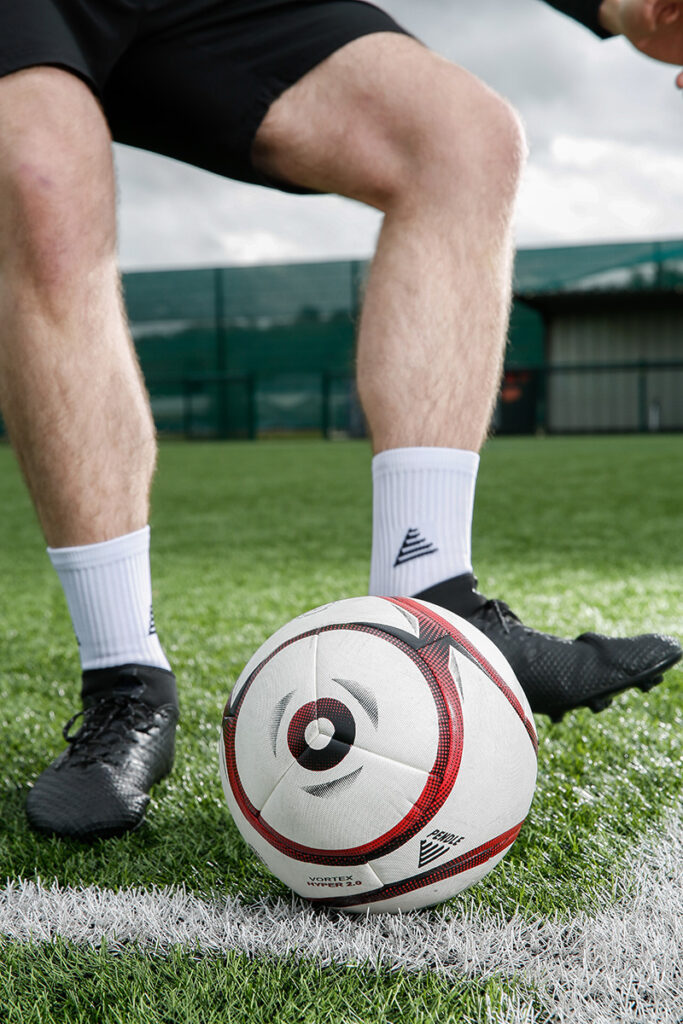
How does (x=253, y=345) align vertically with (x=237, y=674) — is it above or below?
above

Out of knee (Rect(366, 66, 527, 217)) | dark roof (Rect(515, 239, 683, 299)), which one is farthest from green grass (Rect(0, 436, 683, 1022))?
dark roof (Rect(515, 239, 683, 299))

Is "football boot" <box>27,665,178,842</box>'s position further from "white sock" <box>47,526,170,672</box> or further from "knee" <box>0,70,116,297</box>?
"knee" <box>0,70,116,297</box>

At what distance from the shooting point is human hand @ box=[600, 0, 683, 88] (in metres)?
1.56

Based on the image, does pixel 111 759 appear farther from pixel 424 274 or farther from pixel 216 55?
pixel 216 55

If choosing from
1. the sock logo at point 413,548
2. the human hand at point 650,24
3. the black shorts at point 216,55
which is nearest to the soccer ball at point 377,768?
the sock logo at point 413,548

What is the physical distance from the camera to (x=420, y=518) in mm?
1408

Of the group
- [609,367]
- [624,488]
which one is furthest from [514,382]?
[624,488]

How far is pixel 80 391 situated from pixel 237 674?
79cm

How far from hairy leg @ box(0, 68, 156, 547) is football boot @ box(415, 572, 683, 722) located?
522 mm

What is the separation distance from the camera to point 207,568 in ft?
11.6

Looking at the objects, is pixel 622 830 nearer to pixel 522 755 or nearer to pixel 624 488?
pixel 522 755

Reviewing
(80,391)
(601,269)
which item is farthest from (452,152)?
(601,269)

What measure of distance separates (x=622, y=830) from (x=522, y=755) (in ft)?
0.75

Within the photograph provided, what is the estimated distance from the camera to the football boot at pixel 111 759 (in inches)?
47.5
